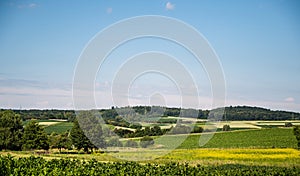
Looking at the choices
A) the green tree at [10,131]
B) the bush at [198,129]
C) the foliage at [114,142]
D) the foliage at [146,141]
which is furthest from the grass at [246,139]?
the green tree at [10,131]

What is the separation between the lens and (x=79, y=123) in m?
47.7

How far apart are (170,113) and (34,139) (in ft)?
73.9

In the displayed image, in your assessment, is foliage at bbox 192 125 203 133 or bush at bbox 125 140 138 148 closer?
bush at bbox 125 140 138 148

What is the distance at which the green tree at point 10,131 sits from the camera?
49031 millimetres

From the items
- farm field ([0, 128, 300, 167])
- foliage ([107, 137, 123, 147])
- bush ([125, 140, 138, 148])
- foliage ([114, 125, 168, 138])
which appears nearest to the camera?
farm field ([0, 128, 300, 167])

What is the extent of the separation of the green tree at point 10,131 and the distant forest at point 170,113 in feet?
25.9

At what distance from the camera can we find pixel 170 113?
3294 cm

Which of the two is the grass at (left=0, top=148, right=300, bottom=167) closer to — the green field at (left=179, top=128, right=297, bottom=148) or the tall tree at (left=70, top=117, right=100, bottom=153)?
the green field at (left=179, top=128, right=297, bottom=148)

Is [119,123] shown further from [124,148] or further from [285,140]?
[285,140]

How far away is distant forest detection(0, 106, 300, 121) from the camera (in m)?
29.1

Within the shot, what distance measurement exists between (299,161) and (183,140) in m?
16.5

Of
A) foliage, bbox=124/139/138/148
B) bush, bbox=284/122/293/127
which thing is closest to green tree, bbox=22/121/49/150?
foliage, bbox=124/139/138/148

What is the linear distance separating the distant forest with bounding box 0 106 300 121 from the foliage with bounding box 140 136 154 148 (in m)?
4.02

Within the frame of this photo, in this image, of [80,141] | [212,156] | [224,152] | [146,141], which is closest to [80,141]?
[80,141]
